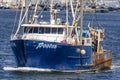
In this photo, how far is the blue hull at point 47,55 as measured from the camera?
2343 inches

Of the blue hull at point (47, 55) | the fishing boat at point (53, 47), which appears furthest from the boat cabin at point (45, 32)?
the blue hull at point (47, 55)

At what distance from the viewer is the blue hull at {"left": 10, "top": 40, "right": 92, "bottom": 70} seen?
59.5 metres

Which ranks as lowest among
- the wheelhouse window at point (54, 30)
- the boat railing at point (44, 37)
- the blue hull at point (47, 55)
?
the blue hull at point (47, 55)

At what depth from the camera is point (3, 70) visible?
203 ft

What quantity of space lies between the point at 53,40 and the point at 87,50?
3043mm

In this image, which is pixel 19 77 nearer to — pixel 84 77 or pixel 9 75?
pixel 9 75

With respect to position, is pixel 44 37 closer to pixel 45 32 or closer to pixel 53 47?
pixel 45 32

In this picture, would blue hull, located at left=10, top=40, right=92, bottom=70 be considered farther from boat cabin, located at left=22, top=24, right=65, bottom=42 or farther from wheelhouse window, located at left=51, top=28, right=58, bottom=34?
wheelhouse window, located at left=51, top=28, right=58, bottom=34

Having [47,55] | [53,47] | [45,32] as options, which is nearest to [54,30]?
[45,32]

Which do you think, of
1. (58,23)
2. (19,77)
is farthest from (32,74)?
(58,23)

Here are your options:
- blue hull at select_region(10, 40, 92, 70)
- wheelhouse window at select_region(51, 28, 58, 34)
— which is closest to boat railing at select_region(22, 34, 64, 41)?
wheelhouse window at select_region(51, 28, 58, 34)

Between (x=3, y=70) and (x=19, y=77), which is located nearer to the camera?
(x=19, y=77)

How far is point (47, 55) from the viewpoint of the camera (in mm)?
59938

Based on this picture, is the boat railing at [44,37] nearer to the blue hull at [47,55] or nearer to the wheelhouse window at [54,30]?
the wheelhouse window at [54,30]
